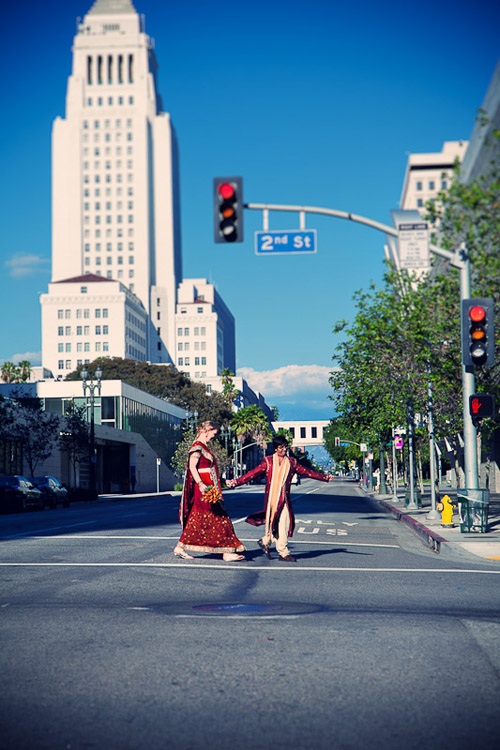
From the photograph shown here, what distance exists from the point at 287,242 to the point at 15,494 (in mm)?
23310

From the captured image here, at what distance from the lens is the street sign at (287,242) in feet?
53.7

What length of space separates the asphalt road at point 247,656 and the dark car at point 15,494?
971 inches

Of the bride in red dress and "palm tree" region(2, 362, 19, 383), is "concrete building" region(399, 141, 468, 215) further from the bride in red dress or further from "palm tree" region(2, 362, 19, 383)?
the bride in red dress

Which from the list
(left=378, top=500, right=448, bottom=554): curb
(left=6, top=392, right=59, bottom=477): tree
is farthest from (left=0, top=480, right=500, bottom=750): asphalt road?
(left=6, top=392, right=59, bottom=477): tree

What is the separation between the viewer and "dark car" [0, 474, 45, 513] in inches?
1409

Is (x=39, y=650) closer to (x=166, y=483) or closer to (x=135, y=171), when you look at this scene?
(x=166, y=483)

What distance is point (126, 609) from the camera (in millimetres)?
8258

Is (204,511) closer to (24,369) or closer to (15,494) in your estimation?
(15,494)

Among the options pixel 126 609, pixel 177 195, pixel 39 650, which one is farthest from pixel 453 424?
pixel 177 195

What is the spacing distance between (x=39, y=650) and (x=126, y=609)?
192cm

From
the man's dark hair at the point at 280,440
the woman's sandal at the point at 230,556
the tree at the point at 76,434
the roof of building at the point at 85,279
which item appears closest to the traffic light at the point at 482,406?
the man's dark hair at the point at 280,440

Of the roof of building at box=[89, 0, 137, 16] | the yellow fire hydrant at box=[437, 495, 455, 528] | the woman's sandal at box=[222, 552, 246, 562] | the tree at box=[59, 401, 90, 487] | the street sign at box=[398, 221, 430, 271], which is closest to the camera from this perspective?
the woman's sandal at box=[222, 552, 246, 562]

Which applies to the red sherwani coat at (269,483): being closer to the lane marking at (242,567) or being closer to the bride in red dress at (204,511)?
the bride in red dress at (204,511)

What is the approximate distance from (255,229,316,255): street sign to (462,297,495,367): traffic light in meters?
3.15
